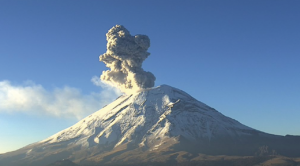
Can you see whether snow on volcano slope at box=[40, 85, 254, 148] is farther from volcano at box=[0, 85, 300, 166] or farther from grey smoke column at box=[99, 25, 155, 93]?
grey smoke column at box=[99, 25, 155, 93]

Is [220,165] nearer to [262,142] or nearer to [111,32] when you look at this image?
[262,142]

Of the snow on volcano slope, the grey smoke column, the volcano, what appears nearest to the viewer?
the volcano

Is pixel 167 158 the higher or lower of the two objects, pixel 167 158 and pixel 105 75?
the lower

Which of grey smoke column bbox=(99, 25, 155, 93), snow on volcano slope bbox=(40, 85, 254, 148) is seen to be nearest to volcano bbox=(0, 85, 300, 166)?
snow on volcano slope bbox=(40, 85, 254, 148)

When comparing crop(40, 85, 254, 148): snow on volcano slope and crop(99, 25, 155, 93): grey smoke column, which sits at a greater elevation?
crop(99, 25, 155, 93): grey smoke column

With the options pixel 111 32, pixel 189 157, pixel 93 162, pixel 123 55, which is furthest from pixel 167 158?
pixel 111 32

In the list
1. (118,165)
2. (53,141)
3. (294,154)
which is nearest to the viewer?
(118,165)

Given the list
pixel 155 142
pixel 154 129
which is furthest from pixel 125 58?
pixel 155 142

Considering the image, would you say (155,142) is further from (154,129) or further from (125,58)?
(125,58)
